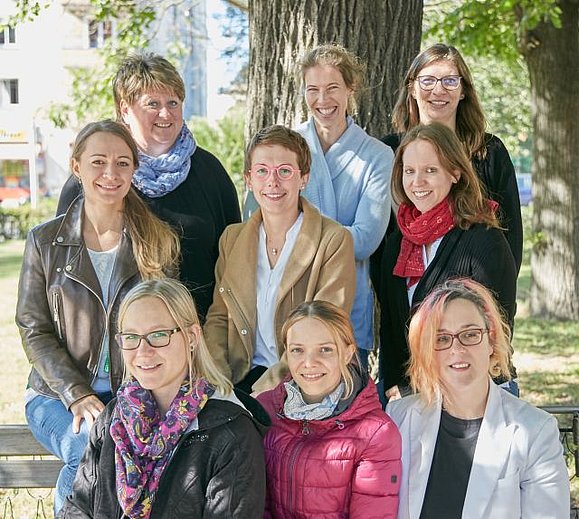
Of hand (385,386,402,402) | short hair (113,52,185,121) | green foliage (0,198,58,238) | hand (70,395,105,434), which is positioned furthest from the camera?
green foliage (0,198,58,238)

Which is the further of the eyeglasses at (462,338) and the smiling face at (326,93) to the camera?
the smiling face at (326,93)

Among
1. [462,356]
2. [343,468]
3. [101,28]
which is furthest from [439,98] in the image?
[101,28]

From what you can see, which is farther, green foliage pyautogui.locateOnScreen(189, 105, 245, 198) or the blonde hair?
green foliage pyautogui.locateOnScreen(189, 105, 245, 198)

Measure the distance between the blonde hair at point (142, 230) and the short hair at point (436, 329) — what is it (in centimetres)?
114

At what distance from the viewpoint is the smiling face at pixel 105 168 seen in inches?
160

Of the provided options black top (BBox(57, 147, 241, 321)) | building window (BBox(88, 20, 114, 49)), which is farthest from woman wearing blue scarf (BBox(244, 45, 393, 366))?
building window (BBox(88, 20, 114, 49))

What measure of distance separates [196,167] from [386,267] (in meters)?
1.03

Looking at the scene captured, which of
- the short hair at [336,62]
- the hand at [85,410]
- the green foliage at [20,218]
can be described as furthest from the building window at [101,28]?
the green foliage at [20,218]

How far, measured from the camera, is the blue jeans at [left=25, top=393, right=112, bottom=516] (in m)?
3.89

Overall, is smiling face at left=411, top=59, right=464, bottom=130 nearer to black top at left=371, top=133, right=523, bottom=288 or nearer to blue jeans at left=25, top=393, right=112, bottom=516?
black top at left=371, top=133, right=523, bottom=288

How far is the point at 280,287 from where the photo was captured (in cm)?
409

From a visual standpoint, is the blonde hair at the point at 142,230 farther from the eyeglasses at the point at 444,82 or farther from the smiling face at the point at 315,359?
the eyeglasses at the point at 444,82

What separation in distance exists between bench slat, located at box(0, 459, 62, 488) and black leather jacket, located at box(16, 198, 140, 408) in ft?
2.22

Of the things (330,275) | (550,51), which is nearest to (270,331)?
(330,275)
